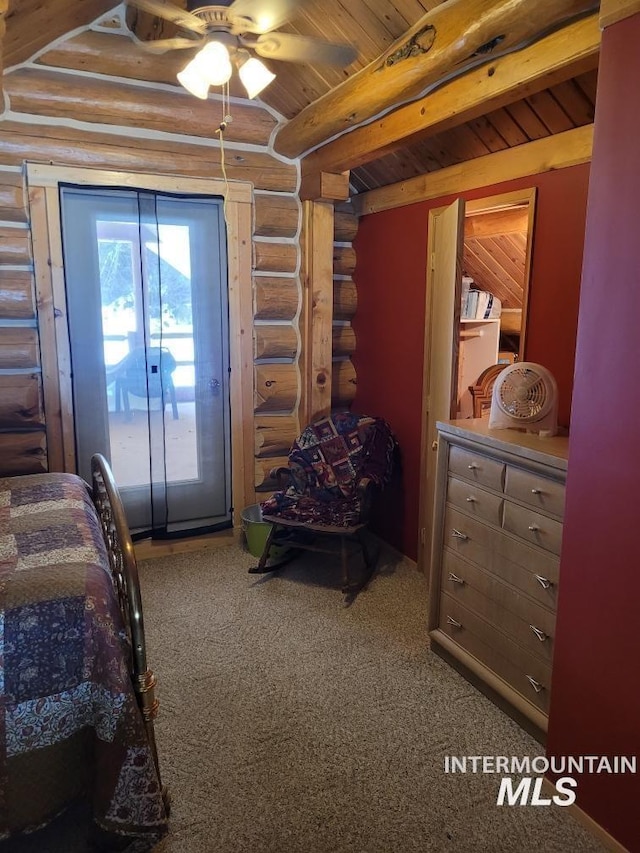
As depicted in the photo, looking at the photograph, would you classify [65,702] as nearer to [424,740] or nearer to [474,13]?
[424,740]

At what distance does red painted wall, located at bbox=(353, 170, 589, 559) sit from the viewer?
2.57 m

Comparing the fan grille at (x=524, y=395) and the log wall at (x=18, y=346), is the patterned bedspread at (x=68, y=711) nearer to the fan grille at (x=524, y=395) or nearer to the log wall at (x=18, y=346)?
the fan grille at (x=524, y=395)

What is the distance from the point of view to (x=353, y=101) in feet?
9.00

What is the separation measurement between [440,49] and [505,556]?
190 cm

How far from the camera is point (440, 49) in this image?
216 cm

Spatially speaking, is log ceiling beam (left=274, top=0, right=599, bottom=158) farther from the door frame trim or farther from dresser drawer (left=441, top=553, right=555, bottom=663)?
dresser drawer (left=441, top=553, right=555, bottom=663)

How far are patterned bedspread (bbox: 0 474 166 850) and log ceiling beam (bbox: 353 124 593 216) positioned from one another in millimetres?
2431

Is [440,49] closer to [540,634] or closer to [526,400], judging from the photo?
[526,400]

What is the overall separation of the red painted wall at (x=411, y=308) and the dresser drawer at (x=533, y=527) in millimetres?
632

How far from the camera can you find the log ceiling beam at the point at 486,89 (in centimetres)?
188

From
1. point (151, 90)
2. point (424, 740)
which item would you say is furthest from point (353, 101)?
point (424, 740)

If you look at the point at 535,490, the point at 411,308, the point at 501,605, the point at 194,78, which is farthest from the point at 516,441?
the point at 194,78

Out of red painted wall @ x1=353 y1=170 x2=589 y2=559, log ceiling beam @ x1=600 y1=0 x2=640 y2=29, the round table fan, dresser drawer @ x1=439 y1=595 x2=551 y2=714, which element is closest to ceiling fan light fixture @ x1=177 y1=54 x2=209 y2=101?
log ceiling beam @ x1=600 y1=0 x2=640 y2=29

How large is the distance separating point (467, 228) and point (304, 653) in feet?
8.31
